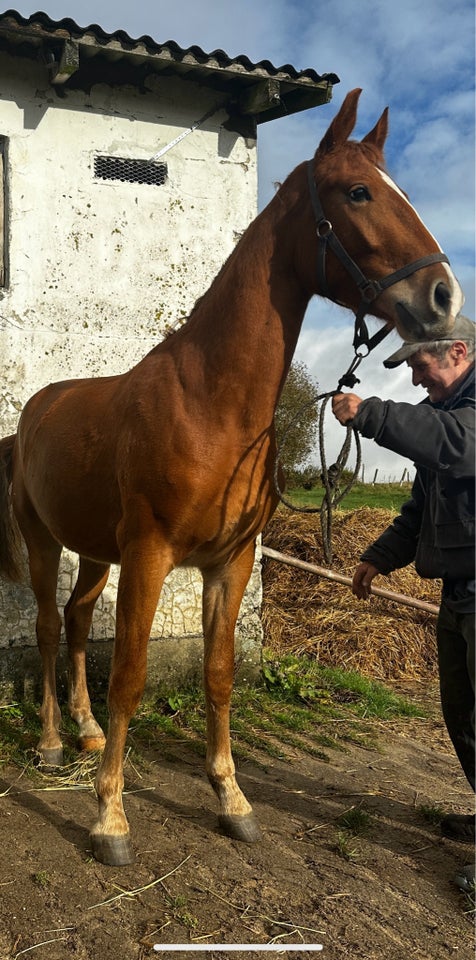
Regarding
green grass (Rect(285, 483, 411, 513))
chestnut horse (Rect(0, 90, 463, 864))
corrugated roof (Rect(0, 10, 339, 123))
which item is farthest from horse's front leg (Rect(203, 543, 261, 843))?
green grass (Rect(285, 483, 411, 513))

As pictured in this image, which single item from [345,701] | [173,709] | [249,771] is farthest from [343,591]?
[249,771]

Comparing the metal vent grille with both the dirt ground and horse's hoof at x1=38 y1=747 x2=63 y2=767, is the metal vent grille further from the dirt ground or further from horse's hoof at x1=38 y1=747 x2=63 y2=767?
the dirt ground

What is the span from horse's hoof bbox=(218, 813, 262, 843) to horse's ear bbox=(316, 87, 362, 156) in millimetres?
2886

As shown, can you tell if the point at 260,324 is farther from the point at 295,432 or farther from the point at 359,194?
the point at 295,432

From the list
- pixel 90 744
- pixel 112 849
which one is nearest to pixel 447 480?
pixel 112 849

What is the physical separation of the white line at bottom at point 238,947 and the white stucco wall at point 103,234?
9.69 ft

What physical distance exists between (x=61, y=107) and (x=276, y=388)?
334 centimetres

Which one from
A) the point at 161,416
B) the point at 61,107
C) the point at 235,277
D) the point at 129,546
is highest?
the point at 61,107

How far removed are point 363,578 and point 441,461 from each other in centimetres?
103

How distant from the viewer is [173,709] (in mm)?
5172

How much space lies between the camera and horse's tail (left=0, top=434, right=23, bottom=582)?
4.88 m

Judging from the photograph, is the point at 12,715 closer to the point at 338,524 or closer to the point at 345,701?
the point at 345,701

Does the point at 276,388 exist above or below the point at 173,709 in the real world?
above

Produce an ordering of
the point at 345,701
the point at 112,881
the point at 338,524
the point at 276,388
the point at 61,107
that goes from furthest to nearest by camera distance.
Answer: the point at 338,524 < the point at 345,701 < the point at 61,107 < the point at 276,388 < the point at 112,881
